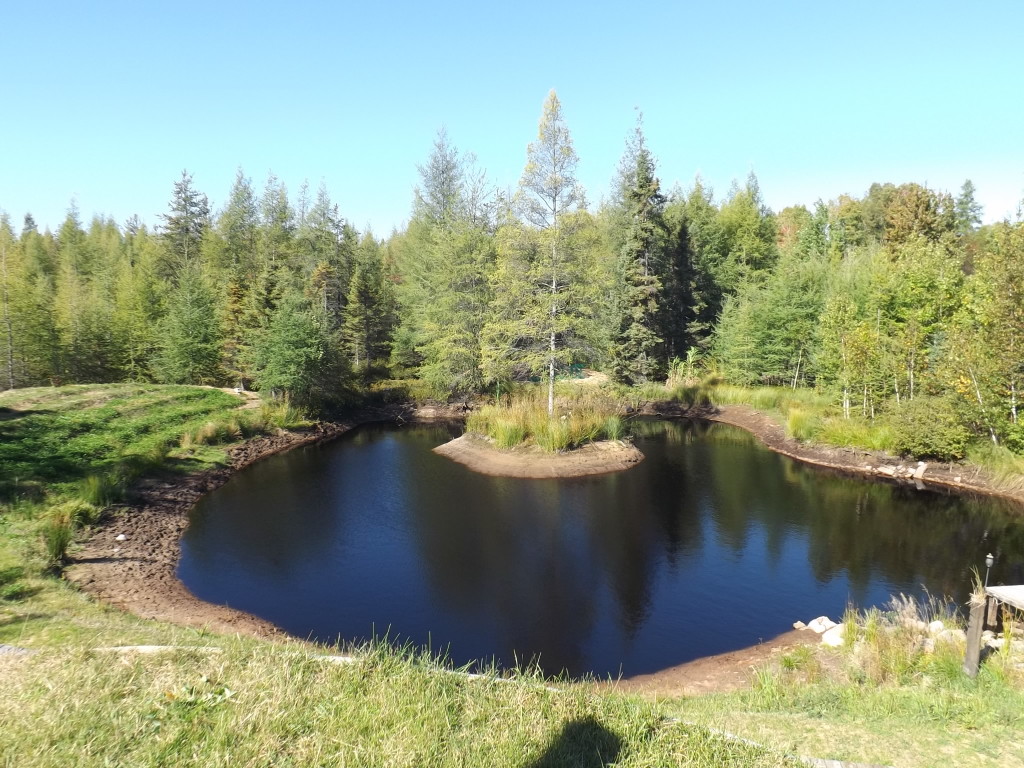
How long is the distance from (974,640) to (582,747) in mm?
7017

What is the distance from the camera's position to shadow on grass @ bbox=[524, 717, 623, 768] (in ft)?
19.2

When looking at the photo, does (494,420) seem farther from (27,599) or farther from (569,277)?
(27,599)

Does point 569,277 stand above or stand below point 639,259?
below

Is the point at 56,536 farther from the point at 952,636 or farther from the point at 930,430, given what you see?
the point at 930,430

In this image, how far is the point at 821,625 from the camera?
1262 cm

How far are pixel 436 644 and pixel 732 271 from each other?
4608 cm

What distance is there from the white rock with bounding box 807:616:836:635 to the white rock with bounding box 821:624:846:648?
1.16 ft

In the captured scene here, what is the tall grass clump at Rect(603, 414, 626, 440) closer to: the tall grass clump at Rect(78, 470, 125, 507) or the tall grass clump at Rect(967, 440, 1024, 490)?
the tall grass clump at Rect(967, 440, 1024, 490)

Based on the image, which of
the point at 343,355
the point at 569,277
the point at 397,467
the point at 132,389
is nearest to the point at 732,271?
the point at 569,277

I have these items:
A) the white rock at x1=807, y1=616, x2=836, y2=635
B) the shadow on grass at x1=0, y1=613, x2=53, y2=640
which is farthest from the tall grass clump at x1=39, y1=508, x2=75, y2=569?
the white rock at x1=807, y1=616, x2=836, y2=635

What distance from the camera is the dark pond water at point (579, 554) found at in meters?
13.0

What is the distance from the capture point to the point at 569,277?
87.1 feet

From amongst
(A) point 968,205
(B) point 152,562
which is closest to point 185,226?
(B) point 152,562

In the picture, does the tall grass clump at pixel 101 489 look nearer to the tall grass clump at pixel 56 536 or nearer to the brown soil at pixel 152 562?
the brown soil at pixel 152 562
